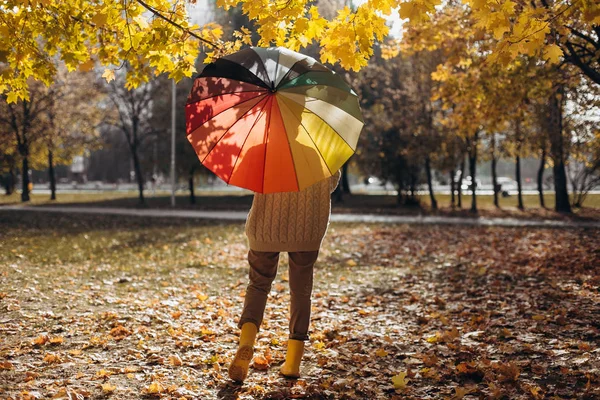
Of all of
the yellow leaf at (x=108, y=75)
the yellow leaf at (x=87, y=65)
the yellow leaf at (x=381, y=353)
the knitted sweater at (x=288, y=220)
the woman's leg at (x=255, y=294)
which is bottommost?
the yellow leaf at (x=381, y=353)

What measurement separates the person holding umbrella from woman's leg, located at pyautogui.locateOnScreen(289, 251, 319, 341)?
0.05ft

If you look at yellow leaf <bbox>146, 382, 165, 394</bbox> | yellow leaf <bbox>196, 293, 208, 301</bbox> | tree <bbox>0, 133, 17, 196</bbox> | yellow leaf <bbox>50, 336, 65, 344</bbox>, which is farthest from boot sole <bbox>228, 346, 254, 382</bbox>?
tree <bbox>0, 133, 17, 196</bbox>

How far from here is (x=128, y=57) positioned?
17.9ft

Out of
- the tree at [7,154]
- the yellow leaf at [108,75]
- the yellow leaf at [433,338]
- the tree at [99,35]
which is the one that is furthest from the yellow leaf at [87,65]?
the tree at [7,154]

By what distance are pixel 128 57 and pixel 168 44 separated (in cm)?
43

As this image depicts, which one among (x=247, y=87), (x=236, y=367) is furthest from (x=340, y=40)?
(x=236, y=367)

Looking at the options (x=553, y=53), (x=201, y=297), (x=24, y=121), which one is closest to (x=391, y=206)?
(x=24, y=121)

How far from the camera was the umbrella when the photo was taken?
12.0 ft

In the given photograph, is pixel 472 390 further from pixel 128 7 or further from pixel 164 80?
pixel 164 80

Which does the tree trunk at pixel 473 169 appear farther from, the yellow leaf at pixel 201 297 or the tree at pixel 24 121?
the tree at pixel 24 121

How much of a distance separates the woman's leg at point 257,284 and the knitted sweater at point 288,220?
115 mm

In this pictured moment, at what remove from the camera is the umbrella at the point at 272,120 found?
12.0ft

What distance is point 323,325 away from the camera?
5805mm

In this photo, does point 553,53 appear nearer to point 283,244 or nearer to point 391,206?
point 283,244
